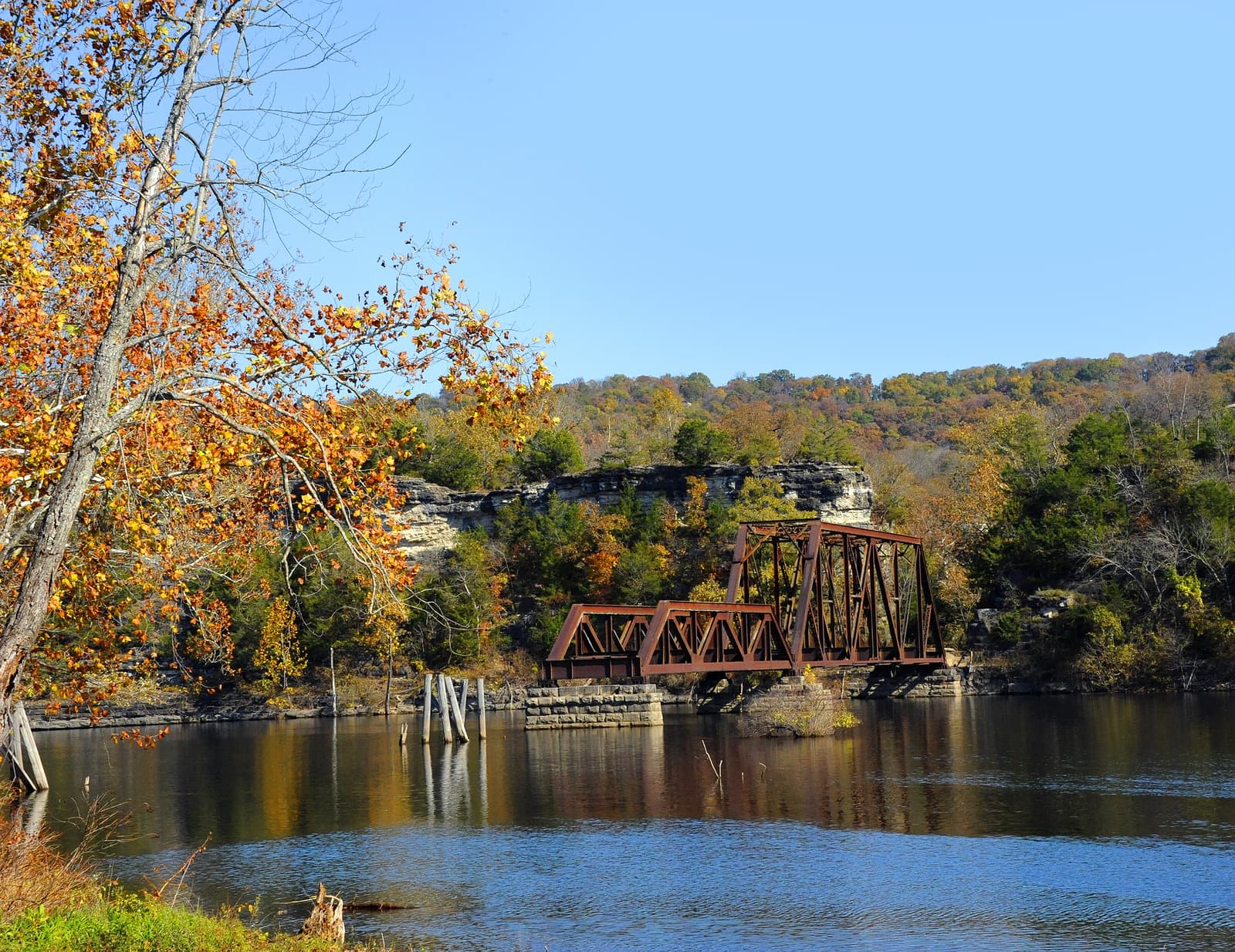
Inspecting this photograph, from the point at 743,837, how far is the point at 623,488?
58.6 meters

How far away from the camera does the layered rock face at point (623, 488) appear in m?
74.8

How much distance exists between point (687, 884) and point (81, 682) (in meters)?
8.47

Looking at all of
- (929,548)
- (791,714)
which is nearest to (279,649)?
(791,714)

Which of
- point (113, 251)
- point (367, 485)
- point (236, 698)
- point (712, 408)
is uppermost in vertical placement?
point (712, 408)

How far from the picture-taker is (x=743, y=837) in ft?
65.3

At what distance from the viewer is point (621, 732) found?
130 ft

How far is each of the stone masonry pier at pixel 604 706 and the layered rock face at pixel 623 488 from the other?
32.8 metres

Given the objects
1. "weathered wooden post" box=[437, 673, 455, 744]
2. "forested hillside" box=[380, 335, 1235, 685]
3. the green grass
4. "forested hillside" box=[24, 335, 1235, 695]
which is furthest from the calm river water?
"forested hillside" box=[380, 335, 1235, 685]

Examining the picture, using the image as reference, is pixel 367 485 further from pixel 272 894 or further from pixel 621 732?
pixel 621 732

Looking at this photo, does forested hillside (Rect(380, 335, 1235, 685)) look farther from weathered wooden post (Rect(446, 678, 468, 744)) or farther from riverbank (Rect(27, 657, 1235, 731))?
weathered wooden post (Rect(446, 678, 468, 744))

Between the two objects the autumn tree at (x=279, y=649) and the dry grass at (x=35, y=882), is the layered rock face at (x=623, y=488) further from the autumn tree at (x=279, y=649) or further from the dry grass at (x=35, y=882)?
the dry grass at (x=35, y=882)

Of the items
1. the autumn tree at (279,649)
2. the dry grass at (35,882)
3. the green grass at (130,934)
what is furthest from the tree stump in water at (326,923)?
Answer: the autumn tree at (279,649)

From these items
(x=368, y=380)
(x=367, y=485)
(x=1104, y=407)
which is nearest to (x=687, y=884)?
(x=367, y=485)

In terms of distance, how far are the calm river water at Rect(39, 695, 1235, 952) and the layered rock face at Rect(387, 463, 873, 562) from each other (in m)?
37.9
